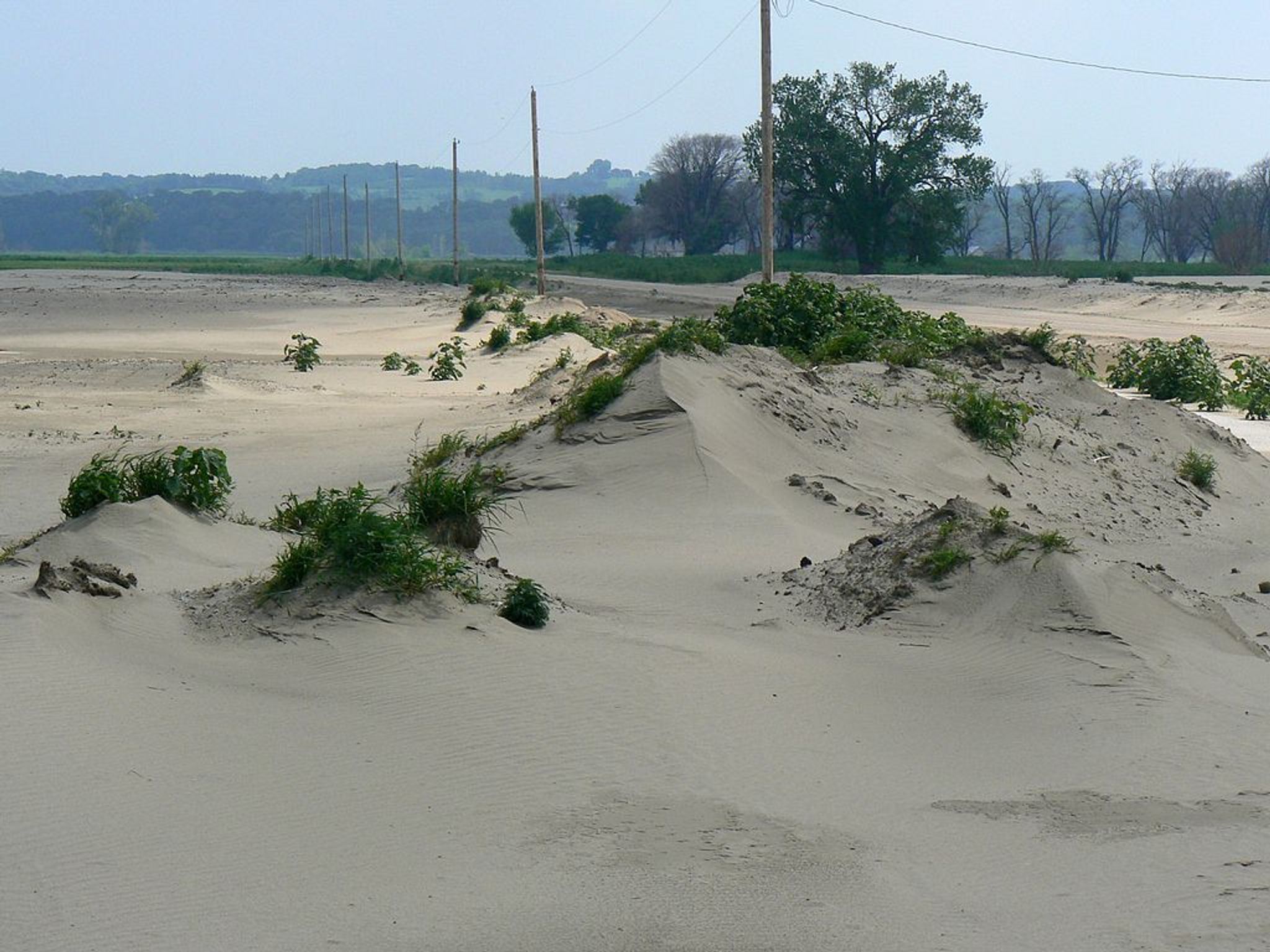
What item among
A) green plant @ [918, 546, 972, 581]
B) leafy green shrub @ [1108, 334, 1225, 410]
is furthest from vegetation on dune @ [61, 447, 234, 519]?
leafy green shrub @ [1108, 334, 1225, 410]

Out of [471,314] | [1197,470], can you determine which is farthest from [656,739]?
[471,314]

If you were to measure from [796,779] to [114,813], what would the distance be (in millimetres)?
2380

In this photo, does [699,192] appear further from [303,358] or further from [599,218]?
[303,358]

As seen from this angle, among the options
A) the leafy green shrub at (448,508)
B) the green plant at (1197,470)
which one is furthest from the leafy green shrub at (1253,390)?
the leafy green shrub at (448,508)

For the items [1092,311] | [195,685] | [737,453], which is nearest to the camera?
[195,685]

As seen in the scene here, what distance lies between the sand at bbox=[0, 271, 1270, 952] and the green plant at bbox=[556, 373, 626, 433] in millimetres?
920

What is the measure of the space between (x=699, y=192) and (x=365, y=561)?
329 feet

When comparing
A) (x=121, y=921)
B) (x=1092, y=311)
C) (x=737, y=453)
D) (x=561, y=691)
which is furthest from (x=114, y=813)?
(x=1092, y=311)

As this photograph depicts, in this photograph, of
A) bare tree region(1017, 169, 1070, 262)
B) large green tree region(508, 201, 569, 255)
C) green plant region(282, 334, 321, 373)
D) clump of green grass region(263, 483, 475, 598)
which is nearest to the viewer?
clump of green grass region(263, 483, 475, 598)

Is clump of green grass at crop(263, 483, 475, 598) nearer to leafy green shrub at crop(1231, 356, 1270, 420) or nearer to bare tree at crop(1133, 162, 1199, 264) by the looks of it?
leafy green shrub at crop(1231, 356, 1270, 420)

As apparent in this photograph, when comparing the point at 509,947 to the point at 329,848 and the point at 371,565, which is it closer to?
the point at 329,848

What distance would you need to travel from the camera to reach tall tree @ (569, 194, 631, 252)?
11606cm

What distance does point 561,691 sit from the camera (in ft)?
20.6

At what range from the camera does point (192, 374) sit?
21.2 meters
